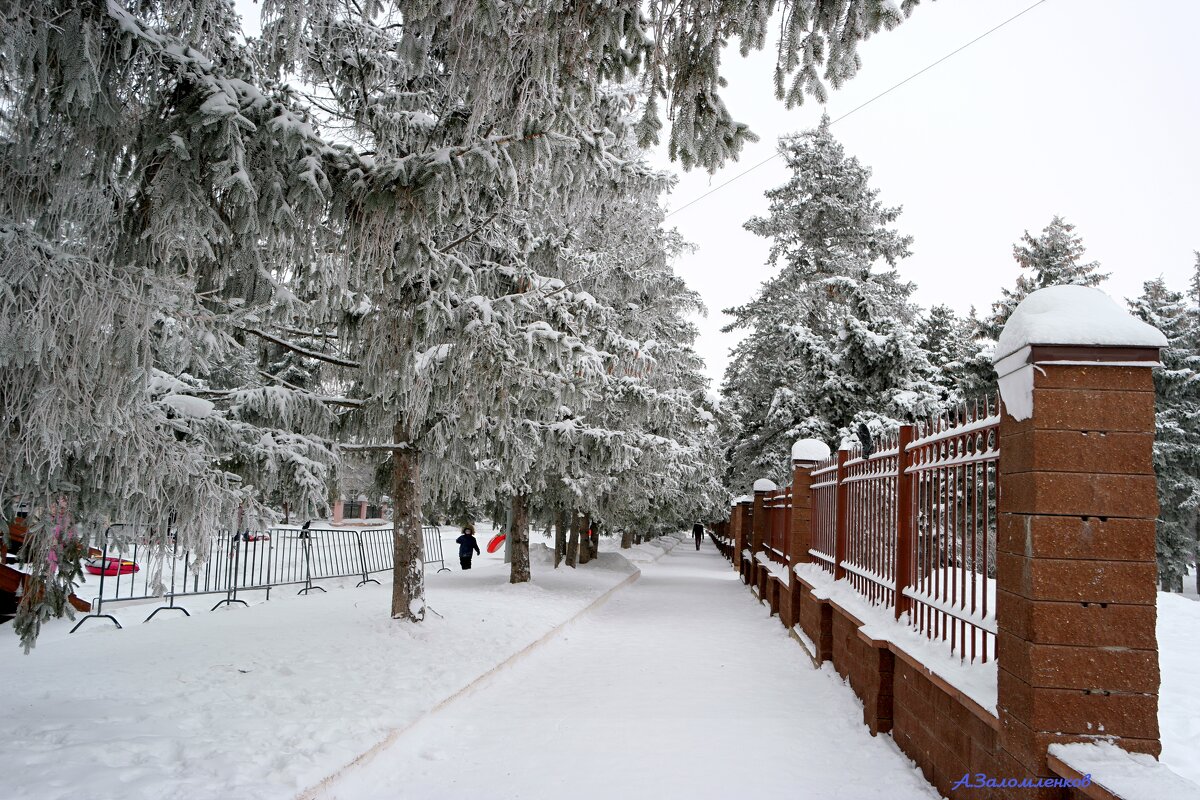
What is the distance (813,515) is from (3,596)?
1023 cm

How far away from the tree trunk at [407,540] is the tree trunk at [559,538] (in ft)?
29.2

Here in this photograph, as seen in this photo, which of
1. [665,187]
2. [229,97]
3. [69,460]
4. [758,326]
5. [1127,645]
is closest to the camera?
[1127,645]

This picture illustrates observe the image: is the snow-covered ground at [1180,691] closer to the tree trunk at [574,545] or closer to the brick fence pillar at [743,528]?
the brick fence pillar at [743,528]

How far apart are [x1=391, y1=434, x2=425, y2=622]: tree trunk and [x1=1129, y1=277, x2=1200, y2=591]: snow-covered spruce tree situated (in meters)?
27.5

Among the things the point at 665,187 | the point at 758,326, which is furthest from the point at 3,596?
the point at 758,326

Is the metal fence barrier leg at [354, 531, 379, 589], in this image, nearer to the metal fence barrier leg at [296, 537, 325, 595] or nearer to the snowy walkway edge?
the metal fence barrier leg at [296, 537, 325, 595]

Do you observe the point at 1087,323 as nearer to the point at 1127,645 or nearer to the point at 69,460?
the point at 1127,645

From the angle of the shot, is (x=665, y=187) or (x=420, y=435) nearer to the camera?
(x=665, y=187)

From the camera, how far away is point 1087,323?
325cm

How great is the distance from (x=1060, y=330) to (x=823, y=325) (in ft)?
73.5

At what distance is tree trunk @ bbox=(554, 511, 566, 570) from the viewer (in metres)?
19.6

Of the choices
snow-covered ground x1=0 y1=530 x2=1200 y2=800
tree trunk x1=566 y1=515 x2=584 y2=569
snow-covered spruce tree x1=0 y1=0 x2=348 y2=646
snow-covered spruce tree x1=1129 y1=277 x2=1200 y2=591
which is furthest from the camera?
snow-covered spruce tree x1=1129 y1=277 x2=1200 y2=591

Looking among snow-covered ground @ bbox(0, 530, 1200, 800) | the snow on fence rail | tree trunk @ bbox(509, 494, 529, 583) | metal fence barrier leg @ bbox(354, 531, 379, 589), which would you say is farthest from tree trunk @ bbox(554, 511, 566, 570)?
the snow on fence rail

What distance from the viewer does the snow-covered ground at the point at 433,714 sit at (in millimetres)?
4562
